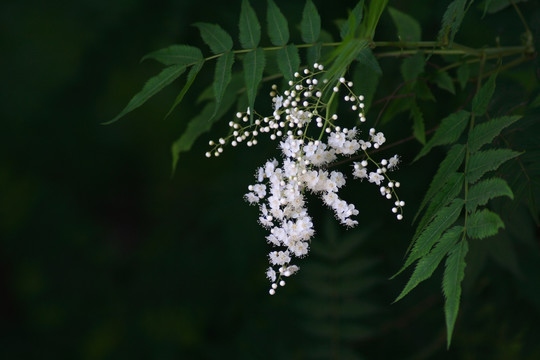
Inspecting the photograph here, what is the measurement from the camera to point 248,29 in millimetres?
1761

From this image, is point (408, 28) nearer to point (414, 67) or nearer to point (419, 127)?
point (414, 67)

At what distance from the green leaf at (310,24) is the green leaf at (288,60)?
9 cm

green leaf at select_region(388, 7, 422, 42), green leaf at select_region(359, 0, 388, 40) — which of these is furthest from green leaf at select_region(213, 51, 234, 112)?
green leaf at select_region(388, 7, 422, 42)

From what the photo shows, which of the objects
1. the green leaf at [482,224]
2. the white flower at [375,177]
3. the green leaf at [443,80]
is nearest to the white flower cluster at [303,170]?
the white flower at [375,177]

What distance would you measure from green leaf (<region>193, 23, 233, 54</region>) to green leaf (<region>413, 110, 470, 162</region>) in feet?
2.13

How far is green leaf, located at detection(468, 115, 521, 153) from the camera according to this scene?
4.66 ft

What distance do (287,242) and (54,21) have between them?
3.01 meters

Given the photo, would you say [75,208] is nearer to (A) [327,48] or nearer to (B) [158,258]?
(B) [158,258]

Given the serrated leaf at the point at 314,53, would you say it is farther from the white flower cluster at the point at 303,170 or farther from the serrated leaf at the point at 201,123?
the serrated leaf at the point at 201,123

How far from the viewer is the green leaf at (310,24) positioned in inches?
68.5

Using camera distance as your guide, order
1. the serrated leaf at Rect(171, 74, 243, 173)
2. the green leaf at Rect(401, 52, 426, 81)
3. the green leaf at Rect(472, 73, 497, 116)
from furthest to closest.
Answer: the serrated leaf at Rect(171, 74, 243, 173)
the green leaf at Rect(401, 52, 426, 81)
the green leaf at Rect(472, 73, 497, 116)

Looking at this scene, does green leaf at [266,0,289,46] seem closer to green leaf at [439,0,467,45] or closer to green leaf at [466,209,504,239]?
green leaf at [439,0,467,45]

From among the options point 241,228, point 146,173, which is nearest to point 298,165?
point 241,228

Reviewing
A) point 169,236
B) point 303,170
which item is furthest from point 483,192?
point 169,236
